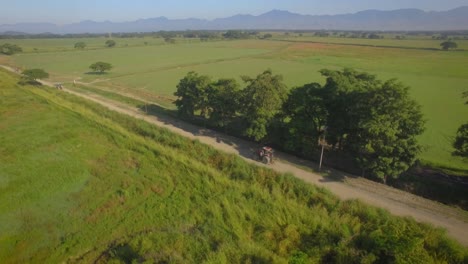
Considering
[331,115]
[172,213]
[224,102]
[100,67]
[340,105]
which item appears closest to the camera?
[172,213]

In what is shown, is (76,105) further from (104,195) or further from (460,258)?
(460,258)

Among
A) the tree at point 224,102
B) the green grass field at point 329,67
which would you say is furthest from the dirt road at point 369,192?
the green grass field at point 329,67

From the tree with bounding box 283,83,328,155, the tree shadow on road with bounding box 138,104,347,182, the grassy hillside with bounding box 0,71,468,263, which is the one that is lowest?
the grassy hillside with bounding box 0,71,468,263

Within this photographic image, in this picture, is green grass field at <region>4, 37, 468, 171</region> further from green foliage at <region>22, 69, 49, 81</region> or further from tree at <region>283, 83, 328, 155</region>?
tree at <region>283, 83, 328, 155</region>

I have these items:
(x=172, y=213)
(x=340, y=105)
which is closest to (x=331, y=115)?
(x=340, y=105)

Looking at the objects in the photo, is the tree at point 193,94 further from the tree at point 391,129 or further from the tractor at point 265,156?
the tree at point 391,129

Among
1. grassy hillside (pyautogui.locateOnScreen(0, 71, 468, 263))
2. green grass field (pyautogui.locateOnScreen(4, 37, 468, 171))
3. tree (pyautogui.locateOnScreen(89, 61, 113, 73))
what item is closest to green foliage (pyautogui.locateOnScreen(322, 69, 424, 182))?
grassy hillside (pyautogui.locateOnScreen(0, 71, 468, 263))

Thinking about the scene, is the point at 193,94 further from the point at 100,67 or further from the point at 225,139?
the point at 100,67

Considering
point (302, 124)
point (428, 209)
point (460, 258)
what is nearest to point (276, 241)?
point (460, 258)

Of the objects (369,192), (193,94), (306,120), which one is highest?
(193,94)
